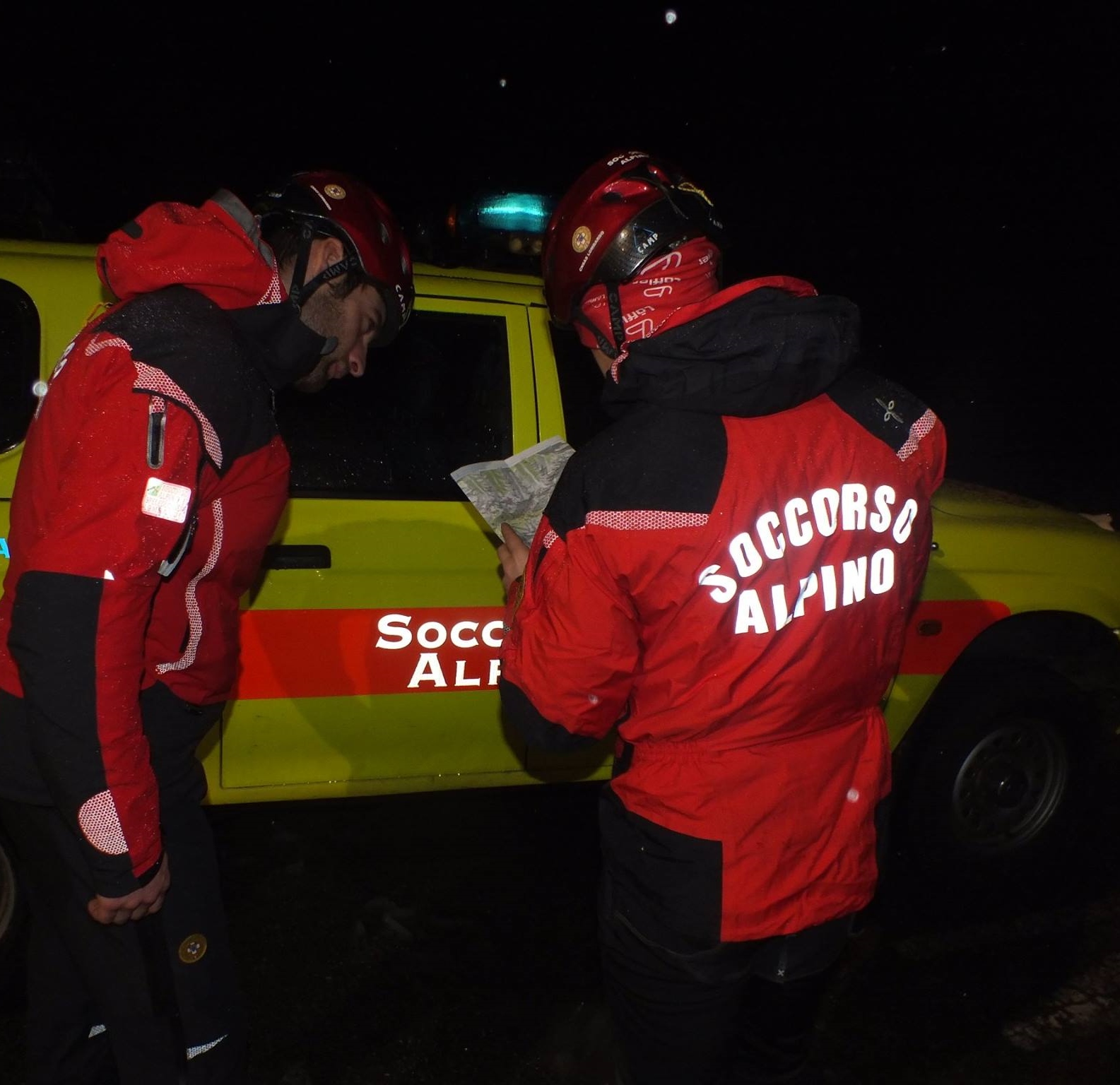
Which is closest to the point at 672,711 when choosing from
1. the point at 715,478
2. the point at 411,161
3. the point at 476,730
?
the point at 715,478

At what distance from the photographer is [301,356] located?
1778mm

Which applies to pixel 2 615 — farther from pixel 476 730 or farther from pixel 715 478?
pixel 476 730

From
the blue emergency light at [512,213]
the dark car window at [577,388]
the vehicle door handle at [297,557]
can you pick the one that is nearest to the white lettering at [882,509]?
the dark car window at [577,388]

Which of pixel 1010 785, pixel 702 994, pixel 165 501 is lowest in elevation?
pixel 1010 785

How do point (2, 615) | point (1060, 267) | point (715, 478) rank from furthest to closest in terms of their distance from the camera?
point (1060, 267), point (2, 615), point (715, 478)

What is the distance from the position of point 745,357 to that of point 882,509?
1.14 ft

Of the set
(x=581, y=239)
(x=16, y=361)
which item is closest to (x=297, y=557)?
(x=16, y=361)

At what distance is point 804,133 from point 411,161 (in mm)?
6708

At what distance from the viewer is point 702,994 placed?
1604mm

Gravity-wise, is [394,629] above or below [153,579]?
below

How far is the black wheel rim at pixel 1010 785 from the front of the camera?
348 cm

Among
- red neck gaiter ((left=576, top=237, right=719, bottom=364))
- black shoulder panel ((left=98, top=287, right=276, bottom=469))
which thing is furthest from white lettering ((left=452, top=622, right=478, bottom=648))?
red neck gaiter ((left=576, top=237, right=719, bottom=364))

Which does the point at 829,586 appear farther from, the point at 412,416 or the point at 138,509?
the point at 412,416

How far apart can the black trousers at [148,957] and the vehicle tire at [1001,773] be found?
2.38 metres
